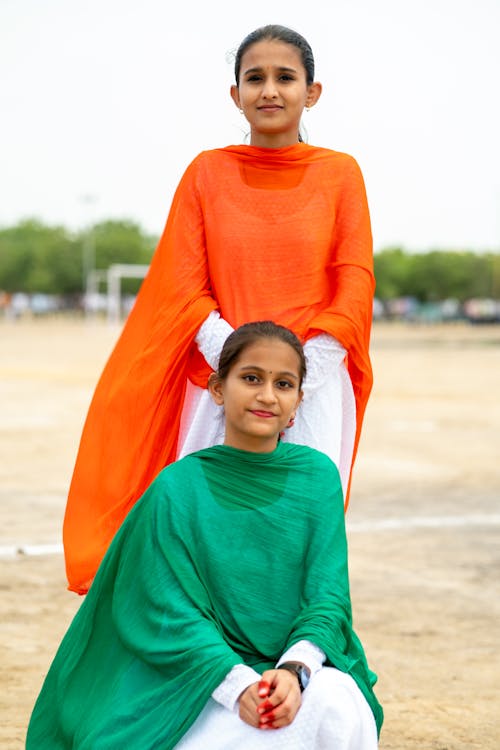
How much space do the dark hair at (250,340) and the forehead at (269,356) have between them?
0.04 ft

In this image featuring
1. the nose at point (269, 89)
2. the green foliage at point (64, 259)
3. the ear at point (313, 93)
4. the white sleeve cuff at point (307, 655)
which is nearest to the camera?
the white sleeve cuff at point (307, 655)

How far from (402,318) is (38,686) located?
3166 inches

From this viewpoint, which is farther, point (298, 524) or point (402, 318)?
Result: point (402, 318)

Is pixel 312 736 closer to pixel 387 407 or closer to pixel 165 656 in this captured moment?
pixel 165 656

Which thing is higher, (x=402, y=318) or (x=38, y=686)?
(x=38, y=686)

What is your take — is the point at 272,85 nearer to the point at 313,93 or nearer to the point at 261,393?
the point at 313,93

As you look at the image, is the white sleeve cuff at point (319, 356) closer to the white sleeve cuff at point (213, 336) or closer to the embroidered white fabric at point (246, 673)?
the white sleeve cuff at point (213, 336)

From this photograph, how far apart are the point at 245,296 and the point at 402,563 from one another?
3.58 m

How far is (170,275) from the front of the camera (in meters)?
3.72

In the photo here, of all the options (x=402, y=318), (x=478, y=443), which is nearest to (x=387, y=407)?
(x=478, y=443)

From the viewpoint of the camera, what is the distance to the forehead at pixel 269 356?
3.00 meters

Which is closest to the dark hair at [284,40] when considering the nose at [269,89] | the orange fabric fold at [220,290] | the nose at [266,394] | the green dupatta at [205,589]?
the nose at [269,89]

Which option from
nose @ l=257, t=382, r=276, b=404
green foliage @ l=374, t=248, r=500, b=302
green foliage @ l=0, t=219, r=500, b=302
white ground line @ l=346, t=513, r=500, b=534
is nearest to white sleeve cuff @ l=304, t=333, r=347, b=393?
nose @ l=257, t=382, r=276, b=404

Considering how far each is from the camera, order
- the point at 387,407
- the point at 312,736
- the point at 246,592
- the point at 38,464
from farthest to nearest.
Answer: the point at 387,407
the point at 38,464
the point at 246,592
the point at 312,736
